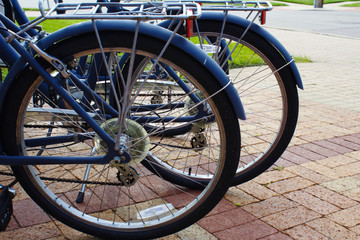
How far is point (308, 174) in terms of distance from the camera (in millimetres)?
3564

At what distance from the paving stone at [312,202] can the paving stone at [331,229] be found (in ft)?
0.42

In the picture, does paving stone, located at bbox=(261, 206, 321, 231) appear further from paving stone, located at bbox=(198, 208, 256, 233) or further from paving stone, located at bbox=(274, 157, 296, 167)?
paving stone, located at bbox=(274, 157, 296, 167)

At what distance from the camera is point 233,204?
306 cm

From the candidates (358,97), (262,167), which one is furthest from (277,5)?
(262,167)

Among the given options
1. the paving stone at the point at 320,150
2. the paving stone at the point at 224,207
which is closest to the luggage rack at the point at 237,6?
the paving stone at the point at 224,207

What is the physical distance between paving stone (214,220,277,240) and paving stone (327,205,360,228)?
0.43 metres

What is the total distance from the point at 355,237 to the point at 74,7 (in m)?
1.99

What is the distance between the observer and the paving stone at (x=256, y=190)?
3199mm

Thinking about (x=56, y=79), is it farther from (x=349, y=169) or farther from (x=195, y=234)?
(x=349, y=169)

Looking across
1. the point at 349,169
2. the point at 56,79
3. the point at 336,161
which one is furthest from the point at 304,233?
the point at 56,79

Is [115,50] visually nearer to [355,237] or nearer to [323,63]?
[355,237]

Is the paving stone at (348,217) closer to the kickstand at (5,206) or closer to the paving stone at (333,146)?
the paving stone at (333,146)

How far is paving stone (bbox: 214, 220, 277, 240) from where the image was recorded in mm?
2672

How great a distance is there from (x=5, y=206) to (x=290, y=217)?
1624mm
